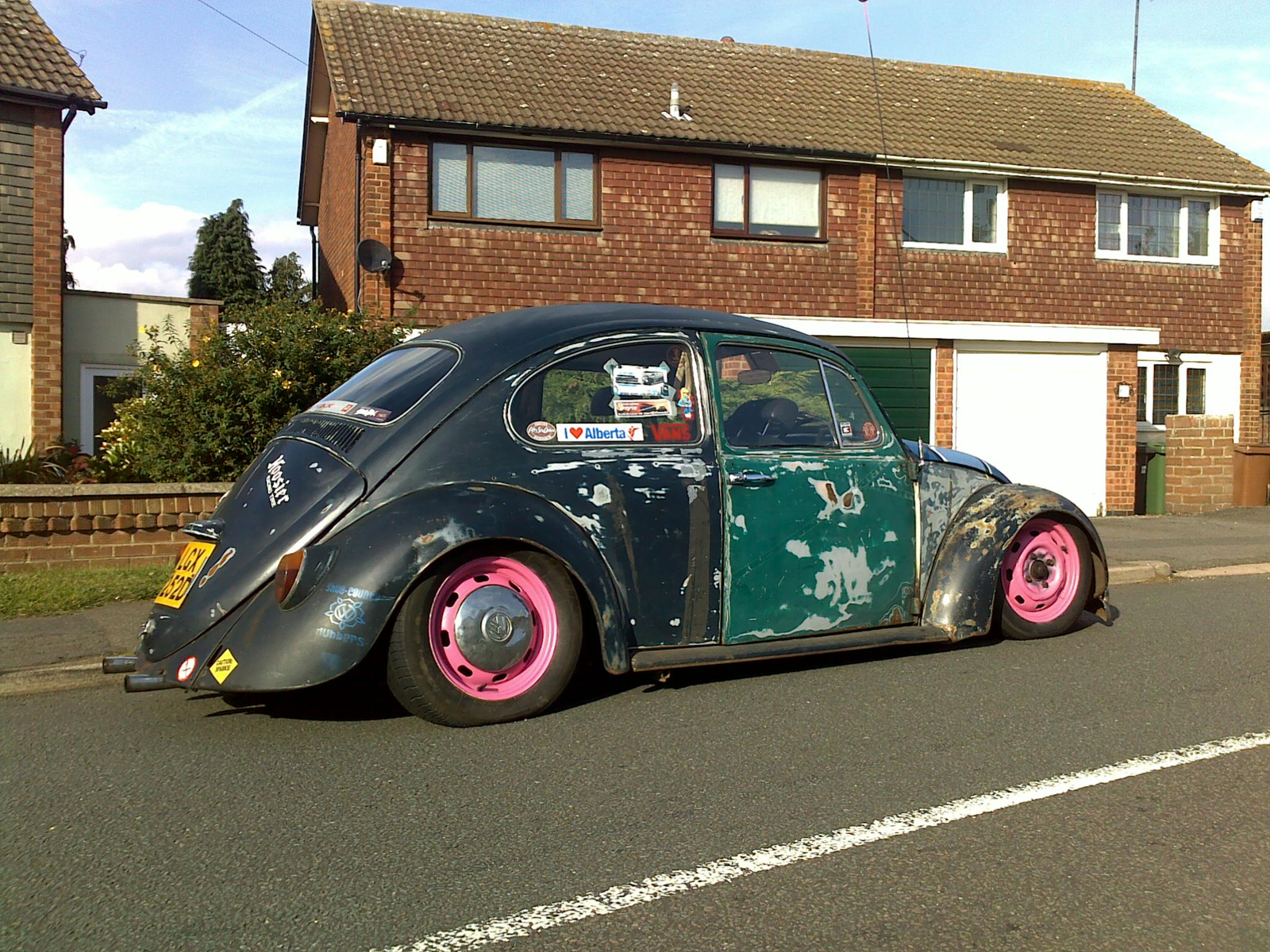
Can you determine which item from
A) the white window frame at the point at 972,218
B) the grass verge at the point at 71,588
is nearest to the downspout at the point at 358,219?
the grass verge at the point at 71,588

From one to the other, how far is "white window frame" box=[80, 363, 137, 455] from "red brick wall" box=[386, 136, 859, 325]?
4.06 meters

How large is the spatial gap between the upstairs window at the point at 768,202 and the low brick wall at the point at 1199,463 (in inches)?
232

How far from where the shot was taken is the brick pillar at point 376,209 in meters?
15.5

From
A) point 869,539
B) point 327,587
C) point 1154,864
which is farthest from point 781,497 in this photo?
point 1154,864

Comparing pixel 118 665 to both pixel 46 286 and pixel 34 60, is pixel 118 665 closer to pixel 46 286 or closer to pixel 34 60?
pixel 46 286

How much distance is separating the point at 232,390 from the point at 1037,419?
37.9 ft

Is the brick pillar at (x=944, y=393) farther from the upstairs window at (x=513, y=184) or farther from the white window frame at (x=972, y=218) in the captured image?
the upstairs window at (x=513, y=184)

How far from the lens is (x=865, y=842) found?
3.55 metres

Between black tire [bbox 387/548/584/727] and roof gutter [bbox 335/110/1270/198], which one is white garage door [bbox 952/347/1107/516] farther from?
black tire [bbox 387/548/584/727]

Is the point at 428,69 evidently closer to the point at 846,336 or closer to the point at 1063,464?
the point at 846,336

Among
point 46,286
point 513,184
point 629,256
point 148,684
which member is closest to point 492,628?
point 148,684

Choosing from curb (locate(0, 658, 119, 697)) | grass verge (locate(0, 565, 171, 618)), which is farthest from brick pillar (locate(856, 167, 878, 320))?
curb (locate(0, 658, 119, 697))

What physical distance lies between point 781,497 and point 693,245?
1193 centimetres

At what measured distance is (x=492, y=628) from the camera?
15.8 feet
